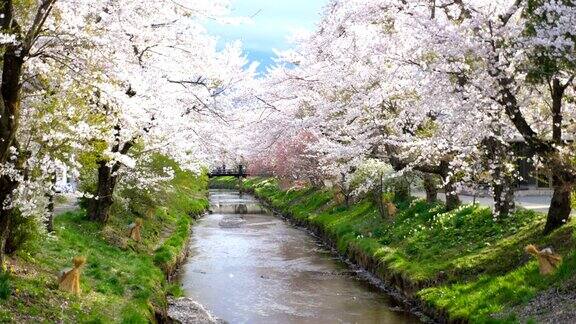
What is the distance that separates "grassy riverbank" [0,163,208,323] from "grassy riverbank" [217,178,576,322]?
633 cm

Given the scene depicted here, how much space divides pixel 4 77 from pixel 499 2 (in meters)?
9.17

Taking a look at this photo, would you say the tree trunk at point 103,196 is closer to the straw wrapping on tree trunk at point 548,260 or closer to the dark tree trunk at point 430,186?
the dark tree trunk at point 430,186

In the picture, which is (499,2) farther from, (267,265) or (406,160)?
(267,265)

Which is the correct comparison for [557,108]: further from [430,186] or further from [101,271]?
[430,186]

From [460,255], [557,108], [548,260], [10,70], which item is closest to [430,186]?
[460,255]

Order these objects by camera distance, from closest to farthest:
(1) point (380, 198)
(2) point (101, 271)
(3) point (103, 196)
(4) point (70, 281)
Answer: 1. (4) point (70, 281)
2. (2) point (101, 271)
3. (3) point (103, 196)
4. (1) point (380, 198)

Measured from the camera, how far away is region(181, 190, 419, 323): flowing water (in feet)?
46.9

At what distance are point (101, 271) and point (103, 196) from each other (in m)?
5.86

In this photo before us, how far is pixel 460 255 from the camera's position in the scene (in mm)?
15477

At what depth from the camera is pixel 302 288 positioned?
676 inches

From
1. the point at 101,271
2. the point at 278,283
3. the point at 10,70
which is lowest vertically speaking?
the point at 278,283

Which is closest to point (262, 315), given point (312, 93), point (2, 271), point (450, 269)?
point (450, 269)

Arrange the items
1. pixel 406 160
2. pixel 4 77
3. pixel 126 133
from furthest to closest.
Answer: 1. pixel 406 160
2. pixel 126 133
3. pixel 4 77

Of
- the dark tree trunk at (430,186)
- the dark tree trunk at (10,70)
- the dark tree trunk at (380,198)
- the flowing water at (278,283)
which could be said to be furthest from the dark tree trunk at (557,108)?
the dark tree trunk at (380,198)
